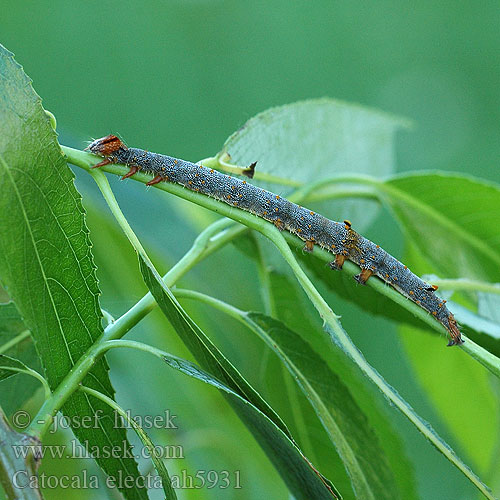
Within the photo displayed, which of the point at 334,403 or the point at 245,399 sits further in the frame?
the point at 334,403

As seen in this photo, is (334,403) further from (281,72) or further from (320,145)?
(281,72)

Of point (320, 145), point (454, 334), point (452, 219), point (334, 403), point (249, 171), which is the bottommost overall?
point (334, 403)

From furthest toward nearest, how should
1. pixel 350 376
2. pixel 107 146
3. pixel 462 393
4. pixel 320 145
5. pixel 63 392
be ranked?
pixel 462 393 → pixel 320 145 → pixel 350 376 → pixel 107 146 → pixel 63 392

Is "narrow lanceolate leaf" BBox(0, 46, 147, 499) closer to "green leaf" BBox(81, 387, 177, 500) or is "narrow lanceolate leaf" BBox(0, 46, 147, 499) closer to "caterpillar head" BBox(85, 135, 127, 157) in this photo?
"green leaf" BBox(81, 387, 177, 500)

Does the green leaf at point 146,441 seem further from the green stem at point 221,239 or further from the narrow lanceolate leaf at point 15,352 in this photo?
the narrow lanceolate leaf at point 15,352

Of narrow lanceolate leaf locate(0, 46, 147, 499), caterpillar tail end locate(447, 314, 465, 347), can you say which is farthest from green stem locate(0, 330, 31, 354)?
caterpillar tail end locate(447, 314, 465, 347)

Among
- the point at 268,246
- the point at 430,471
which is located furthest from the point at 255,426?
the point at 430,471

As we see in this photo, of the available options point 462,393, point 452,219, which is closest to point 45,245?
point 452,219
